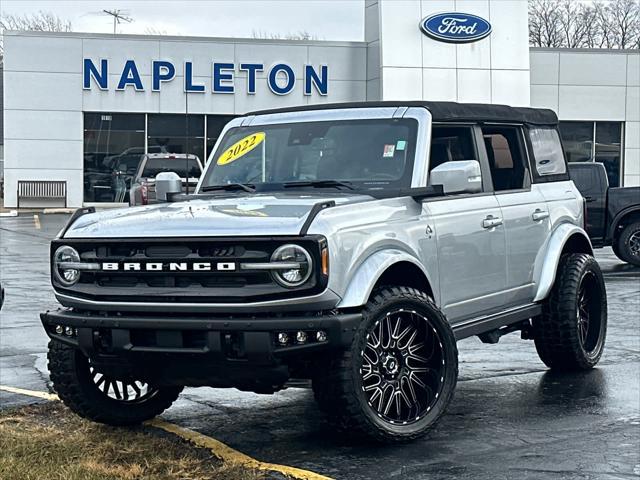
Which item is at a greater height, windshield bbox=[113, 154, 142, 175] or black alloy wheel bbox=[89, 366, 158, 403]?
windshield bbox=[113, 154, 142, 175]

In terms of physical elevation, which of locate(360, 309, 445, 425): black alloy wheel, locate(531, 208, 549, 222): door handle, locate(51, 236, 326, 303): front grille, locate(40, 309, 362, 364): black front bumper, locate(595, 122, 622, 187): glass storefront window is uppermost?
locate(595, 122, 622, 187): glass storefront window

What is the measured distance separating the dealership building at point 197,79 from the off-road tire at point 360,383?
91.6 feet

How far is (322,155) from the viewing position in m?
7.27

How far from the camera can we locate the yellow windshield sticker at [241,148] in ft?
25.1

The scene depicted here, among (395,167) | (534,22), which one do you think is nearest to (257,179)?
(395,167)

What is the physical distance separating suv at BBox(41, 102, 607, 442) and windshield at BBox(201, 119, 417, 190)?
1cm

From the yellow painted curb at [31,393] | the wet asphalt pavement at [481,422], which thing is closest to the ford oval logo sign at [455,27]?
the wet asphalt pavement at [481,422]

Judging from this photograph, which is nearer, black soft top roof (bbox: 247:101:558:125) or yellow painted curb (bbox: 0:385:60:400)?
black soft top roof (bbox: 247:101:558:125)

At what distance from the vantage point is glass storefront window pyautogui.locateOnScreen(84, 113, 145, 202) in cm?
3506

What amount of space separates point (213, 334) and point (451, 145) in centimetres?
278

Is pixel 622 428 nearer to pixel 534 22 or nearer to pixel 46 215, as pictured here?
pixel 46 215

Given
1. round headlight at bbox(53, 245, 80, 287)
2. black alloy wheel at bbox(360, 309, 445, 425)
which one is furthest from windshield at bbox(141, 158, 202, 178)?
black alloy wheel at bbox(360, 309, 445, 425)

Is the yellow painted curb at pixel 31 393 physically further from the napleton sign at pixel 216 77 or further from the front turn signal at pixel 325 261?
the napleton sign at pixel 216 77

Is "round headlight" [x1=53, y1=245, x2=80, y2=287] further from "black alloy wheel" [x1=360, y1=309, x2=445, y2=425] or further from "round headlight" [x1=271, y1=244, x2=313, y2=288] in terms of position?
"black alloy wheel" [x1=360, y1=309, x2=445, y2=425]
